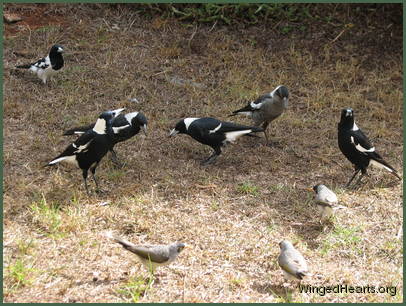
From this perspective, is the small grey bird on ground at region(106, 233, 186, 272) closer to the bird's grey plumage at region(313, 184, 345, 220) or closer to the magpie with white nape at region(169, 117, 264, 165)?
the bird's grey plumage at region(313, 184, 345, 220)

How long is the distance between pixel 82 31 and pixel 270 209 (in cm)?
535

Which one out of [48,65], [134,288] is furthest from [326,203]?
[48,65]

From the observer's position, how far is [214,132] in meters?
6.71

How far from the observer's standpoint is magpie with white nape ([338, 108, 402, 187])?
6211 millimetres

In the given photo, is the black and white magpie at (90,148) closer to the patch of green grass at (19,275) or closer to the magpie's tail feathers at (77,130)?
the magpie's tail feathers at (77,130)

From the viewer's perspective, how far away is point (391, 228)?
5395 millimetres

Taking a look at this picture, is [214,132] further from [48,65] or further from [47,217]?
[48,65]

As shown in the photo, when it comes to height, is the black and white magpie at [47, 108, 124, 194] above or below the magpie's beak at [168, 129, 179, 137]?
above

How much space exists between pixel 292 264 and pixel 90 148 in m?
2.37

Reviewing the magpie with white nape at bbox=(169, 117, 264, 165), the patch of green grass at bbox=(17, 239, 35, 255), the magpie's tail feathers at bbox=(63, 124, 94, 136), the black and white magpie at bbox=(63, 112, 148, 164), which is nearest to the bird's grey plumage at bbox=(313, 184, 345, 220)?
the magpie with white nape at bbox=(169, 117, 264, 165)

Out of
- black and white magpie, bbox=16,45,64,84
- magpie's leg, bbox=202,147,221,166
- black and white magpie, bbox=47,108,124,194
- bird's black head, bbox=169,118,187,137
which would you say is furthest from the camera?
black and white magpie, bbox=16,45,64,84

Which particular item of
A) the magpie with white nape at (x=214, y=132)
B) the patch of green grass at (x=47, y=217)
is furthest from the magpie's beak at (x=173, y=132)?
the patch of green grass at (x=47, y=217)

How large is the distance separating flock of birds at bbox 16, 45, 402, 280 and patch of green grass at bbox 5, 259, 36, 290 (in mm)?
695

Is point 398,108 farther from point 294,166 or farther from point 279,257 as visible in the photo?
point 279,257
